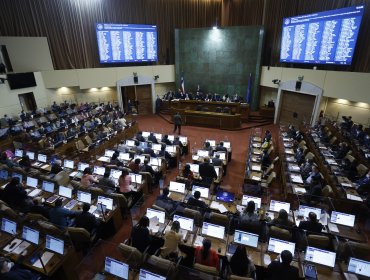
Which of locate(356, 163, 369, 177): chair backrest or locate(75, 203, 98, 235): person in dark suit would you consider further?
locate(356, 163, 369, 177): chair backrest

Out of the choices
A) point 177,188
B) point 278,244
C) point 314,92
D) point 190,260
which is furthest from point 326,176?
point 314,92

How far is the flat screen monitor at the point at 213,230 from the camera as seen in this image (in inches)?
203

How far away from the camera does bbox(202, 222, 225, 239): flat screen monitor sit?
16.9ft

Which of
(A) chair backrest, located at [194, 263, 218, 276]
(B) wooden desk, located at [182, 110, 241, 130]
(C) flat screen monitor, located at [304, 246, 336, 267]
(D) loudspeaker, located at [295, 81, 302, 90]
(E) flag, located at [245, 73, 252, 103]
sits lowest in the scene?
(B) wooden desk, located at [182, 110, 241, 130]

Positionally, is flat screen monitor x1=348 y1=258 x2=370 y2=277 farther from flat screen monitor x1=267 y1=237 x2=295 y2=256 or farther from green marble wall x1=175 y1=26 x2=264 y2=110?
green marble wall x1=175 y1=26 x2=264 y2=110

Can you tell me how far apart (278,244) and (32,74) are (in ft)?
55.0

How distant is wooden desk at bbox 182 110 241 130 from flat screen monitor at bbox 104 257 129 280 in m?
12.5

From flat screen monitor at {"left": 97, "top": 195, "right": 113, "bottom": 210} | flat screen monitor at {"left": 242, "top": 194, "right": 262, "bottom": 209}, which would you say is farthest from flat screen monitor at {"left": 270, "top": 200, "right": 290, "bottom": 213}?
flat screen monitor at {"left": 97, "top": 195, "right": 113, "bottom": 210}

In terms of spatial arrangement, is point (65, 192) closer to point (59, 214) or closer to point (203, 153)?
point (59, 214)

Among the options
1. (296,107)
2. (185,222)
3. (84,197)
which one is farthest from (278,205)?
(296,107)

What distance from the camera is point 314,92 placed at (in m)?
14.0

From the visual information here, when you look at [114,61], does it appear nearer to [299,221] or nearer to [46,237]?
[46,237]

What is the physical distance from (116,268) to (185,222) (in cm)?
185

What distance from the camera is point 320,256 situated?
452 cm
